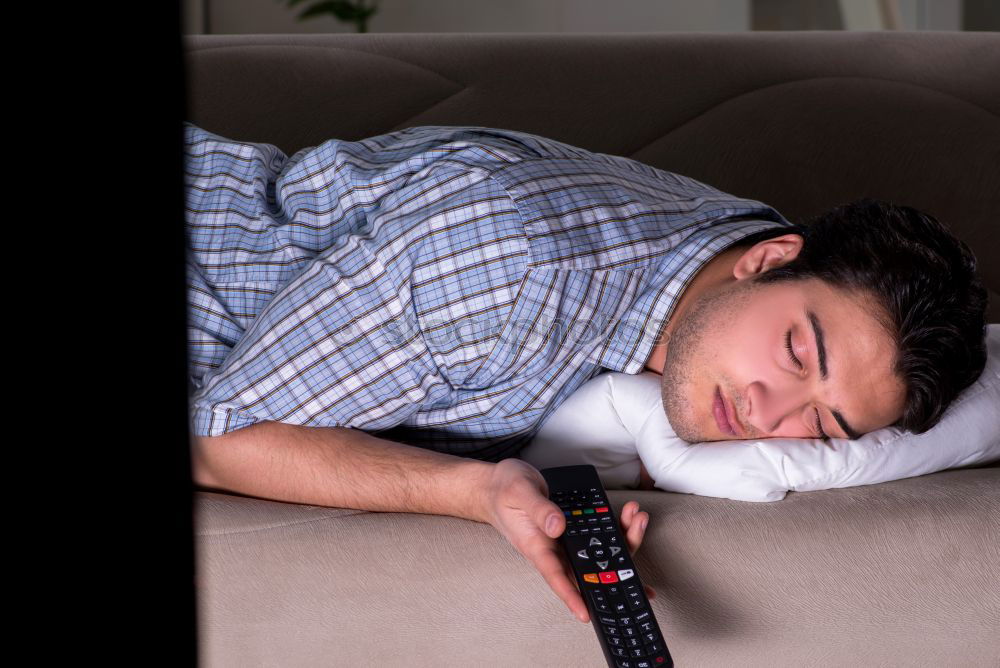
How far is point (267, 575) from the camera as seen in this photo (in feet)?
2.52

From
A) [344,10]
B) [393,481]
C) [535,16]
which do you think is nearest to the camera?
[393,481]

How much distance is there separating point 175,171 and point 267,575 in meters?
0.67

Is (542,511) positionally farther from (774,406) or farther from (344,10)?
(344,10)

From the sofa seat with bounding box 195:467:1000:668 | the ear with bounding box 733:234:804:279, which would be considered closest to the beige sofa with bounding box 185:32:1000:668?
the sofa seat with bounding box 195:467:1000:668

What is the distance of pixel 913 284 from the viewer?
0.95 m

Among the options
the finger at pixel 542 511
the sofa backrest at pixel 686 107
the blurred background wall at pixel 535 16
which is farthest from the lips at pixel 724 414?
the blurred background wall at pixel 535 16

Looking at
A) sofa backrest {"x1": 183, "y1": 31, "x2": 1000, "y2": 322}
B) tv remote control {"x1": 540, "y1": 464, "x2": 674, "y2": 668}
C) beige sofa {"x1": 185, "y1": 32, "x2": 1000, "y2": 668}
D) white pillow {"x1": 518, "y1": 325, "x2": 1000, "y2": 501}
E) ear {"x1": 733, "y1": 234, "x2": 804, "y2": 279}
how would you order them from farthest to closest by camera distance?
sofa backrest {"x1": 183, "y1": 31, "x2": 1000, "y2": 322} < ear {"x1": 733, "y1": 234, "x2": 804, "y2": 279} < white pillow {"x1": 518, "y1": 325, "x2": 1000, "y2": 501} < beige sofa {"x1": 185, "y1": 32, "x2": 1000, "y2": 668} < tv remote control {"x1": 540, "y1": 464, "x2": 674, "y2": 668}

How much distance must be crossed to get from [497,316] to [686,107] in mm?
640

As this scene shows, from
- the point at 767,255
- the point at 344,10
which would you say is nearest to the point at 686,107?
the point at 767,255

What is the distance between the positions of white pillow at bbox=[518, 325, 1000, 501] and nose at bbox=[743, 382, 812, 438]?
0.02 meters

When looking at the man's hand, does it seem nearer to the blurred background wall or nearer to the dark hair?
the dark hair

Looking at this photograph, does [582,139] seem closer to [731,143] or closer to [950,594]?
[731,143]

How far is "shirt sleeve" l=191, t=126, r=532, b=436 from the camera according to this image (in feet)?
2.95

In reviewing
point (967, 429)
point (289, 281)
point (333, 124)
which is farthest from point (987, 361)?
point (333, 124)
